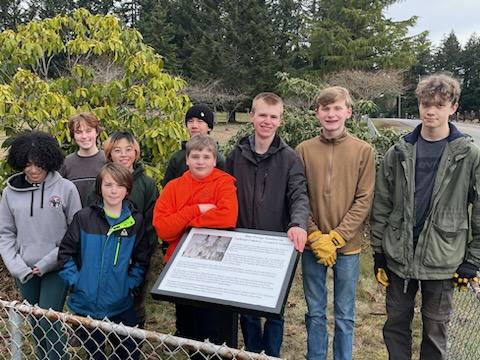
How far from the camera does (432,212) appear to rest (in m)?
2.53

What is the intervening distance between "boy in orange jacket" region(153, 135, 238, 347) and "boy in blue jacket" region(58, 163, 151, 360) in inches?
8.4

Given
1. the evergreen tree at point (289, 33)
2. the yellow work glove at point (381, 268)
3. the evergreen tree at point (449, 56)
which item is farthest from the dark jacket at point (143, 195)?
the evergreen tree at point (449, 56)

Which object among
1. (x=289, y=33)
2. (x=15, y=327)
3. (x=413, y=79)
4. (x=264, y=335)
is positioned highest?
(x=289, y=33)

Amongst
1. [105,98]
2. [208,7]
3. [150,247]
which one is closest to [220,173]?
[150,247]

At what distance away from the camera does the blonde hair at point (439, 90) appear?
2490mm

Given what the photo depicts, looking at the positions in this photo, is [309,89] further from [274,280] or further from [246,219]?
[274,280]

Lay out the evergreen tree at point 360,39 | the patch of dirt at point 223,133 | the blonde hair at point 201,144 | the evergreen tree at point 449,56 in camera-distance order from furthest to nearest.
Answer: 1. the evergreen tree at point 449,56
2. the evergreen tree at point 360,39
3. the patch of dirt at point 223,133
4. the blonde hair at point 201,144

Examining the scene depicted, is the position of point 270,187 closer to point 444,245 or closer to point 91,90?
point 444,245

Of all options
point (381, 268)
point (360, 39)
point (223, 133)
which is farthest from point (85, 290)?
point (360, 39)

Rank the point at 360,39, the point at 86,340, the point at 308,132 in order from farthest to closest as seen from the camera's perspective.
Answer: the point at 360,39, the point at 308,132, the point at 86,340

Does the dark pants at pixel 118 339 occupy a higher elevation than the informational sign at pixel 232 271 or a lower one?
lower

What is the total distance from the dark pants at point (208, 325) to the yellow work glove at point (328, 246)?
2.13 ft

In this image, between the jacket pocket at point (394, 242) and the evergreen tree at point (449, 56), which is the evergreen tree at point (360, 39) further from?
A: the jacket pocket at point (394, 242)

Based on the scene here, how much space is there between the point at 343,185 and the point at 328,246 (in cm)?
42
